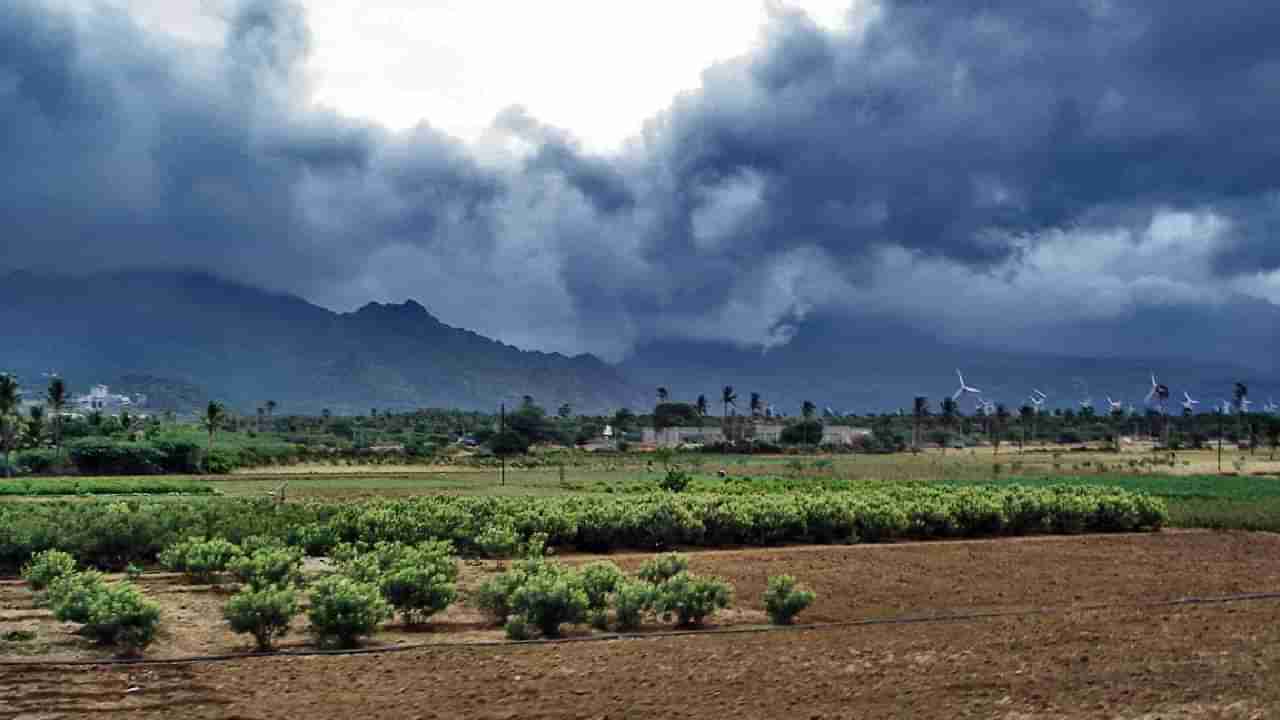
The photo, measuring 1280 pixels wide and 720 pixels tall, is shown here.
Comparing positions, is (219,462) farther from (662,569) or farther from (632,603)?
(632,603)

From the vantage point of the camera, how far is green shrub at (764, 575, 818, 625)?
21.7 m

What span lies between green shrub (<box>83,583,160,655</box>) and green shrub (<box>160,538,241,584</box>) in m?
6.90

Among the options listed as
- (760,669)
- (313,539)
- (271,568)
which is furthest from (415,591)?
(313,539)

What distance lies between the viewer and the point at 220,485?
252 feet

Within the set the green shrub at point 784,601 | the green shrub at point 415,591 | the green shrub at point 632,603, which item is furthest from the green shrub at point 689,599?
the green shrub at point 415,591

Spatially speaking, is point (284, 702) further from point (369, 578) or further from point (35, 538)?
point (35, 538)

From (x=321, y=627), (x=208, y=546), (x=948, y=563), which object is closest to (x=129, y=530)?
(x=208, y=546)

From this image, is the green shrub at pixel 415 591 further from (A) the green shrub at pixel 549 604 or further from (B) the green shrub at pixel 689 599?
(B) the green shrub at pixel 689 599

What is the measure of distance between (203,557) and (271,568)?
4310 millimetres

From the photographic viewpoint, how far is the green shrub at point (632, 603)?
68.3 ft

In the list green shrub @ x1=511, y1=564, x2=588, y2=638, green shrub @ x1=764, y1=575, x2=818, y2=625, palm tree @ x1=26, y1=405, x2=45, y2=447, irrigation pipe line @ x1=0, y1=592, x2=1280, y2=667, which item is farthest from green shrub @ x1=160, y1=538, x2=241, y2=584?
palm tree @ x1=26, y1=405, x2=45, y2=447

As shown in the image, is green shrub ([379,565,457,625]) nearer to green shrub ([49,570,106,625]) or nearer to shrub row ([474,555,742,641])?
shrub row ([474,555,742,641])

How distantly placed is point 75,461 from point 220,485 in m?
24.5

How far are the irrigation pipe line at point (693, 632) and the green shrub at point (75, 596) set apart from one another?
993 millimetres
